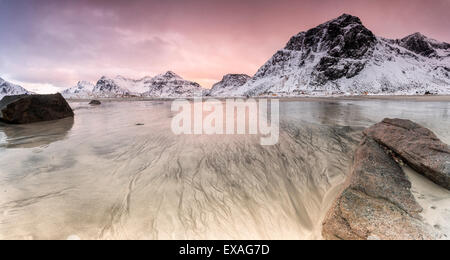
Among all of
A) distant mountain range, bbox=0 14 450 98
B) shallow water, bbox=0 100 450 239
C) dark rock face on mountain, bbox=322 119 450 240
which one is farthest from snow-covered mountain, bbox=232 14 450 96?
shallow water, bbox=0 100 450 239

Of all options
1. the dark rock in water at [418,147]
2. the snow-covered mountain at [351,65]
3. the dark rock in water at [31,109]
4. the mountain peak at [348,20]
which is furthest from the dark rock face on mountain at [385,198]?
the mountain peak at [348,20]

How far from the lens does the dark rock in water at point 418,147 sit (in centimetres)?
287

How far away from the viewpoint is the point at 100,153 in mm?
4875

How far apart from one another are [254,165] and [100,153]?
4.43m

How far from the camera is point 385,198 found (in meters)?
2.46

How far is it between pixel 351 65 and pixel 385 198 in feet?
404

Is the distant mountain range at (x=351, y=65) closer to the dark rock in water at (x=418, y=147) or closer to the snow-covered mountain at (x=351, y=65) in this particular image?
the snow-covered mountain at (x=351, y=65)

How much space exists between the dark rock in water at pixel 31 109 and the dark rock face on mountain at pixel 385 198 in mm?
14955

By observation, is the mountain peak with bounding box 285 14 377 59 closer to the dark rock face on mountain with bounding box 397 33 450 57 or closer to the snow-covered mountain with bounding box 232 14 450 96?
the snow-covered mountain with bounding box 232 14 450 96

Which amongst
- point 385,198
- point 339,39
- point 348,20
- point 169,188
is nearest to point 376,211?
point 385,198

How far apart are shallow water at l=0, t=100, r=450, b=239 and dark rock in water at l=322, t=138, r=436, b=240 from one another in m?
0.37
